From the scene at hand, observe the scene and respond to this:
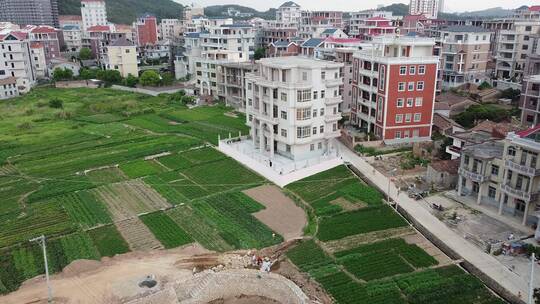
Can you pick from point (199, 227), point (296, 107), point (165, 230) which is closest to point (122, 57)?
point (296, 107)

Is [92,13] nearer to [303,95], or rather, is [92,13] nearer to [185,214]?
[303,95]

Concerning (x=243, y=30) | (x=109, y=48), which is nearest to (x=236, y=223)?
(x=243, y=30)

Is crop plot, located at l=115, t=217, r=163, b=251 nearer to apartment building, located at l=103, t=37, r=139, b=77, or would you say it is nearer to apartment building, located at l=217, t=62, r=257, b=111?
apartment building, located at l=217, t=62, r=257, b=111

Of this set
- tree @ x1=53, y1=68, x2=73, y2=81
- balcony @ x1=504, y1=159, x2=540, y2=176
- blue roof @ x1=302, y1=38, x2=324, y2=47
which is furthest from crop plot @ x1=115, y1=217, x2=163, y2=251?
tree @ x1=53, y1=68, x2=73, y2=81

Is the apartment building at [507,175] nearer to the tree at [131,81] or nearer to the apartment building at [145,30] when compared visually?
the tree at [131,81]

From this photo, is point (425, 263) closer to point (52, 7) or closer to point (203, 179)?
point (203, 179)
